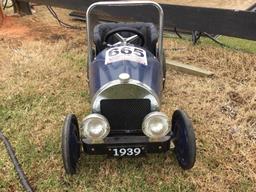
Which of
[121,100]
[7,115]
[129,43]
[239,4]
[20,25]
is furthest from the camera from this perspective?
[239,4]

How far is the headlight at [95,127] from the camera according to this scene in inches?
128

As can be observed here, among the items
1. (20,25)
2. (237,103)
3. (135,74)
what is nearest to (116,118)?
(135,74)

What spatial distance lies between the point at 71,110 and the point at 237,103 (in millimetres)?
2062

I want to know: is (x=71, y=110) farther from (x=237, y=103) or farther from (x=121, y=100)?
(x=237, y=103)

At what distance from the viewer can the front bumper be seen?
331 cm

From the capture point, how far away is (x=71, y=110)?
4633 mm

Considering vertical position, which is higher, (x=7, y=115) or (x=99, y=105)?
(x=99, y=105)

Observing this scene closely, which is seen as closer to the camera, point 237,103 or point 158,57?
point 158,57

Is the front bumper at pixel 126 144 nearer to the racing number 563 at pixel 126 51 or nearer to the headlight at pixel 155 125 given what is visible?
the headlight at pixel 155 125

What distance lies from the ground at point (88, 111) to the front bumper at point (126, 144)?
343mm

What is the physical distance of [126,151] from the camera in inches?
132

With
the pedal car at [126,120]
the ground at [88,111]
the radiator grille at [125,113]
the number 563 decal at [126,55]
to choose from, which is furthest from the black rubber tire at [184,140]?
the number 563 decal at [126,55]

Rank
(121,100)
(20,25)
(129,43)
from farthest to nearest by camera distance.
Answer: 1. (20,25)
2. (129,43)
3. (121,100)

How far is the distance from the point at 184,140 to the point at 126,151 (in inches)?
21.2
